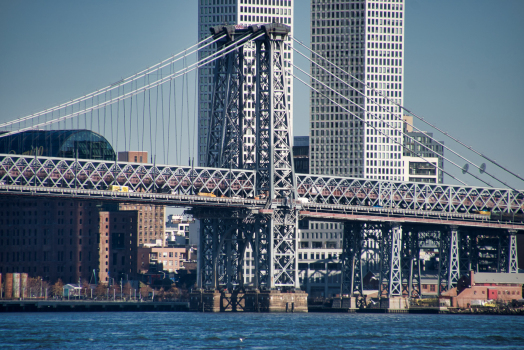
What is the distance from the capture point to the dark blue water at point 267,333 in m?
94.6

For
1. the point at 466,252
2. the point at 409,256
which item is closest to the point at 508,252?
the point at 466,252

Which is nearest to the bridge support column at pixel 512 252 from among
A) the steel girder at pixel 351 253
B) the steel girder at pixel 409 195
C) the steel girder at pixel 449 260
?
the steel girder at pixel 409 195

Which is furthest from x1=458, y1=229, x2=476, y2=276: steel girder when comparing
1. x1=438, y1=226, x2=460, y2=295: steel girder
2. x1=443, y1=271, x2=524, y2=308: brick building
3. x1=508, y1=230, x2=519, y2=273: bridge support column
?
x1=443, y1=271, x2=524, y2=308: brick building

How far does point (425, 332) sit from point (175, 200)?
130 ft

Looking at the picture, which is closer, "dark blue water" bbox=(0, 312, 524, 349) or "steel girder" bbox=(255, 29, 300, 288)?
"dark blue water" bbox=(0, 312, 524, 349)

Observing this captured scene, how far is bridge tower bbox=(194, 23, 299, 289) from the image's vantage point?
139 meters

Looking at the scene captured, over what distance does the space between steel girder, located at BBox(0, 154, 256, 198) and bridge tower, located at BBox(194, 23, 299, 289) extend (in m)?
2.23

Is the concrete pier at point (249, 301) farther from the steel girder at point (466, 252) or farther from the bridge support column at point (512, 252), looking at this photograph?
the bridge support column at point (512, 252)

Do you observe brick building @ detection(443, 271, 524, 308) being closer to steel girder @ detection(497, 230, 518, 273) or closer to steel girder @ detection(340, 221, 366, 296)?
steel girder @ detection(497, 230, 518, 273)

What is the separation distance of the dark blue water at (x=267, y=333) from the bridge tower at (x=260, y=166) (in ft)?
33.9

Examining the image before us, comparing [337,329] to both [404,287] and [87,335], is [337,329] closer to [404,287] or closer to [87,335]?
[87,335]

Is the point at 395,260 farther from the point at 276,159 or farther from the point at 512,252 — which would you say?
the point at 276,159

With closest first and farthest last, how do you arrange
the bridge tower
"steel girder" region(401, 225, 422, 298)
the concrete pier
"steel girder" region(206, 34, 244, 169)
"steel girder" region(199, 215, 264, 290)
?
the concrete pier
the bridge tower
"steel girder" region(199, 215, 264, 290)
"steel girder" region(206, 34, 244, 169)
"steel girder" region(401, 225, 422, 298)

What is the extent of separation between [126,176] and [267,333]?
3932 centimetres
